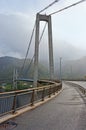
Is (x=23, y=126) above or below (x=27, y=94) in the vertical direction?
below

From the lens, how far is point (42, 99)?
73.0 feet

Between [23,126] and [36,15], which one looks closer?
[23,126]

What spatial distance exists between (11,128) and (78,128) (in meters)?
2.19

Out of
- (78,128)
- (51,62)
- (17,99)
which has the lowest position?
(78,128)

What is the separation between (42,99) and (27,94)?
18.7 feet

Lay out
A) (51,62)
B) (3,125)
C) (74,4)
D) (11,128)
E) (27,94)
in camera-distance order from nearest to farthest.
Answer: (11,128) < (3,125) < (27,94) < (74,4) < (51,62)

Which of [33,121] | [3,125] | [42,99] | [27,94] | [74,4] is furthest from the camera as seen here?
[74,4]

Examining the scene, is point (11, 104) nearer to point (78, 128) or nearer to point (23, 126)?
point (23, 126)

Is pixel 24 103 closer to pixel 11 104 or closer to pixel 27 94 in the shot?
pixel 27 94

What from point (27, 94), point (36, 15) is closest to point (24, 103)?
point (27, 94)

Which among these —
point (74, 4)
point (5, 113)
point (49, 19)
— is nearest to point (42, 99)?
point (5, 113)

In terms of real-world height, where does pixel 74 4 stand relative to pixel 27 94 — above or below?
above

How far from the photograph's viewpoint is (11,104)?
13406mm

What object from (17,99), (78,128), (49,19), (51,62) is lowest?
(78,128)
